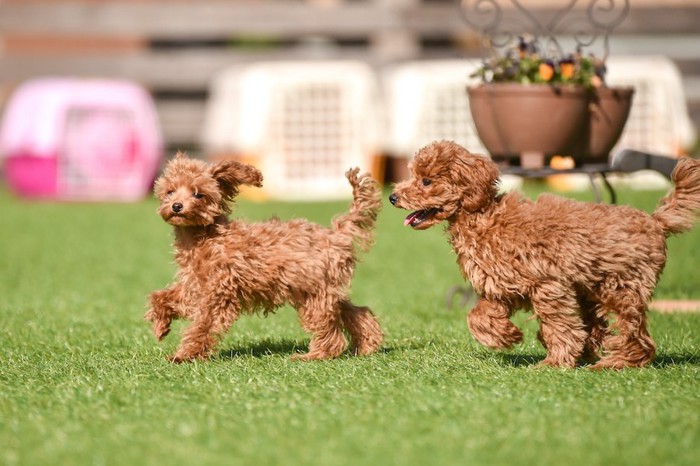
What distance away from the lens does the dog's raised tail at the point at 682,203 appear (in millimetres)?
4938

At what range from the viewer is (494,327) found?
16.1 ft

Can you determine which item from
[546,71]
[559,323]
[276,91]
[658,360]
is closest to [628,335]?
[559,323]

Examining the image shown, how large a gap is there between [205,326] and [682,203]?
209 centimetres

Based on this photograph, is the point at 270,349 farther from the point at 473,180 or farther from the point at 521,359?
the point at 473,180

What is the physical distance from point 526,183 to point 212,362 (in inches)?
302

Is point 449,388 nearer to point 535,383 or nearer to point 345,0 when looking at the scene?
point 535,383

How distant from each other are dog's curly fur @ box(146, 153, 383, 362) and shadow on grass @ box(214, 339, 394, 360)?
9.5 inches

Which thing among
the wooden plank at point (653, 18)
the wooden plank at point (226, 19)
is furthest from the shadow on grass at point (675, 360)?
the wooden plank at point (226, 19)

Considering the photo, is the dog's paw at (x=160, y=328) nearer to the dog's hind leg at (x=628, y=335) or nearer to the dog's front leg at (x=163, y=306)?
the dog's front leg at (x=163, y=306)

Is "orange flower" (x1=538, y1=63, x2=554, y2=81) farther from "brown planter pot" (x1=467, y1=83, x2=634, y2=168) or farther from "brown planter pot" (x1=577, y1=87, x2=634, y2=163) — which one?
"brown planter pot" (x1=577, y1=87, x2=634, y2=163)

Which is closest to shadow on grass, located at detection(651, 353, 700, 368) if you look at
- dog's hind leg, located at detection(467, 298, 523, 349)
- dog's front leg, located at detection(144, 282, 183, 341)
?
dog's hind leg, located at detection(467, 298, 523, 349)

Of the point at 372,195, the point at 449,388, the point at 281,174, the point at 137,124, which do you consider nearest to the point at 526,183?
the point at 281,174

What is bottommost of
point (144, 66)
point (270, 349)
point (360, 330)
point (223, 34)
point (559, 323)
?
point (270, 349)

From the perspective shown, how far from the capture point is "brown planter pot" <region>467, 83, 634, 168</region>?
21.3 ft
